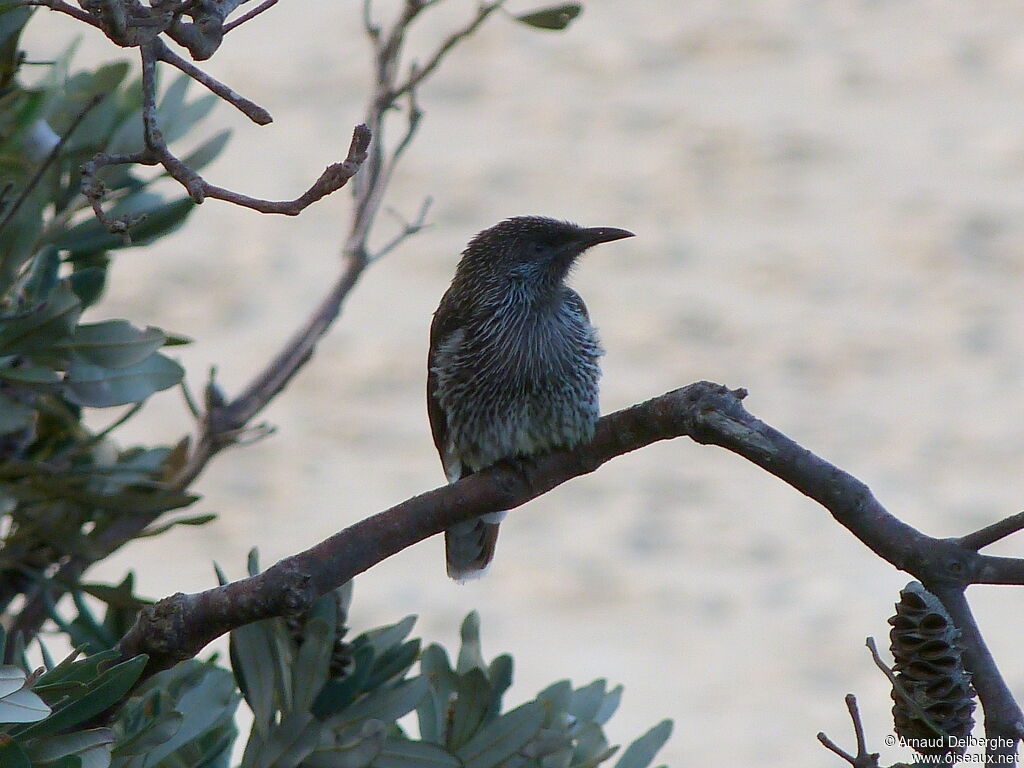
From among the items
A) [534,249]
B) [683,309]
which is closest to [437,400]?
[534,249]

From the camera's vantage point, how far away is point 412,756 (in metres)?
1.54

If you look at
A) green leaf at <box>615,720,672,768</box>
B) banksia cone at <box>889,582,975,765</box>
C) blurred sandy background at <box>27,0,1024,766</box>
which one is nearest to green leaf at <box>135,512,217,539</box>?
green leaf at <box>615,720,672,768</box>

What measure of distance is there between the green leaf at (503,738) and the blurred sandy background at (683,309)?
276 cm

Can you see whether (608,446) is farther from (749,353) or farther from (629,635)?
(749,353)

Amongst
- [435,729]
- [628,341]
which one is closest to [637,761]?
[435,729]

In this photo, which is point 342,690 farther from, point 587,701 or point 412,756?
point 587,701

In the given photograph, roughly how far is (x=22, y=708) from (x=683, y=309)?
4.77 m

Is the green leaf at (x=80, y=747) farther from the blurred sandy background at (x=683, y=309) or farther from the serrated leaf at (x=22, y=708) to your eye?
the blurred sandy background at (x=683, y=309)

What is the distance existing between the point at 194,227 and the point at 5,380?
4993 mm

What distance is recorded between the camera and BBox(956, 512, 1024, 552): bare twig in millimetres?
1053

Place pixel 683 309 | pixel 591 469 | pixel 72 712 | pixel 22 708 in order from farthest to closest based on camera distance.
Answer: pixel 683 309, pixel 591 469, pixel 72 712, pixel 22 708

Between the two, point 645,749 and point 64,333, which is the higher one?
point 64,333

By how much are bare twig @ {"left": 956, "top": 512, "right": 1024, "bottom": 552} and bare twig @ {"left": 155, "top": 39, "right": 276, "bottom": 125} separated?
631 mm

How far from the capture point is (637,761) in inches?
67.0
